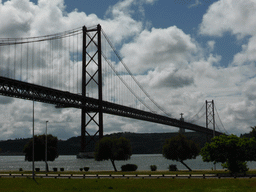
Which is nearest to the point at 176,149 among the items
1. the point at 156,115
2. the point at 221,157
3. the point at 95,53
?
the point at 221,157

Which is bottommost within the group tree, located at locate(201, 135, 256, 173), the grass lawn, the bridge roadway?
the grass lawn

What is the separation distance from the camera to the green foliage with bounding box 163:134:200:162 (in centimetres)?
6359

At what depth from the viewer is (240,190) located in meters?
28.0

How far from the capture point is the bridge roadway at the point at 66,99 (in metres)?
73.9

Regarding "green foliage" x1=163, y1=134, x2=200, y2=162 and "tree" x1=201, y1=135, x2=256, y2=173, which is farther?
"green foliage" x1=163, y1=134, x2=200, y2=162

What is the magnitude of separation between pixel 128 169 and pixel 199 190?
34.0 m

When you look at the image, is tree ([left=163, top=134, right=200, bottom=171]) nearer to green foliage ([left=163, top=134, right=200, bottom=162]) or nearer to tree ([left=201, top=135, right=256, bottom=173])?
green foliage ([left=163, top=134, right=200, bottom=162])

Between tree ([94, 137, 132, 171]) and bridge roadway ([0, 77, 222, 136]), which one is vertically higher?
bridge roadway ([0, 77, 222, 136])

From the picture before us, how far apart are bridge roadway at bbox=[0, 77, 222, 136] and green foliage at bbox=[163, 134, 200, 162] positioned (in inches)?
1002

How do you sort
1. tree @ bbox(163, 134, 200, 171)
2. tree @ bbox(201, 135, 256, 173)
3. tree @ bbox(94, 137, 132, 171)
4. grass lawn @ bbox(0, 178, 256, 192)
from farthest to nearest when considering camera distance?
tree @ bbox(94, 137, 132, 171), tree @ bbox(163, 134, 200, 171), tree @ bbox(201, 135, 256, 173), grass lawn @ bbox(0, 178, 256, 192)

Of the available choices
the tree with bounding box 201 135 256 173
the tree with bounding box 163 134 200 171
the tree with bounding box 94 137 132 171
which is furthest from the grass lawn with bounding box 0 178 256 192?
the tree with bounding box 94 137 132 171

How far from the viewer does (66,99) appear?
92000mm

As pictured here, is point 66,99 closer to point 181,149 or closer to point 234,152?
point 181,149

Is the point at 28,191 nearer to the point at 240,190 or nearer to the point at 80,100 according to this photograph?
the point at 240,190
